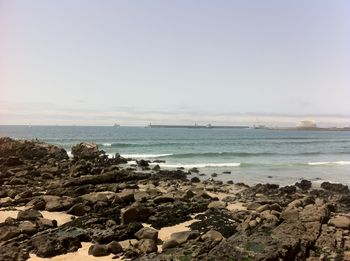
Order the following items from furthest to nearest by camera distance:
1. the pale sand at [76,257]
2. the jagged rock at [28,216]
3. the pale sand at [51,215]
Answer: the pale sand at [51,215] < the jagged rock at [28,216] < the pale sand at [76,257]

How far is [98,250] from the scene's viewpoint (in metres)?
9.80

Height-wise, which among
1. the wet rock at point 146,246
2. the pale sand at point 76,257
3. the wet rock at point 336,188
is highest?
the wet rock at point 146,246

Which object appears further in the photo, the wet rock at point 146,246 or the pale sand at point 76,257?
the wet rock at point 146,246

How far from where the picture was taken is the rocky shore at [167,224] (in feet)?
28.9

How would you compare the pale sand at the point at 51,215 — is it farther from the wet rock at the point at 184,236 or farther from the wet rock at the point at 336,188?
the wet rock at the point at 336,188

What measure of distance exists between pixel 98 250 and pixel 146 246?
3.88ft

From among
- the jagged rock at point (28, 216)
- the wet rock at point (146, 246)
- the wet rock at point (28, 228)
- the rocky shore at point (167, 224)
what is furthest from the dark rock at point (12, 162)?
the wet rock at point (146, 246)

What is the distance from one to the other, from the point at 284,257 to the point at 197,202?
27.7 ft

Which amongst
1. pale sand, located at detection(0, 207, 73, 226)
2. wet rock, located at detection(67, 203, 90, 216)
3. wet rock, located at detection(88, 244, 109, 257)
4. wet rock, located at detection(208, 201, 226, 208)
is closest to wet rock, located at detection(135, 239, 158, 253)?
wet rock, located at detection(88, 244, 109, 257)

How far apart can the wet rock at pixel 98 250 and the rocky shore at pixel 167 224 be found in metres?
0.02

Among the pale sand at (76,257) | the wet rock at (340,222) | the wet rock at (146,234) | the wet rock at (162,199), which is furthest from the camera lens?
Result: the wet rock at (162,199)

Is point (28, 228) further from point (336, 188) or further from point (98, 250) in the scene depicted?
point (336, 188)

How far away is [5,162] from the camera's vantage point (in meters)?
28.0

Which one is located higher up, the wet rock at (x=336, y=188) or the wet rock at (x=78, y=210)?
the wet rock at (x=78, y=210)
